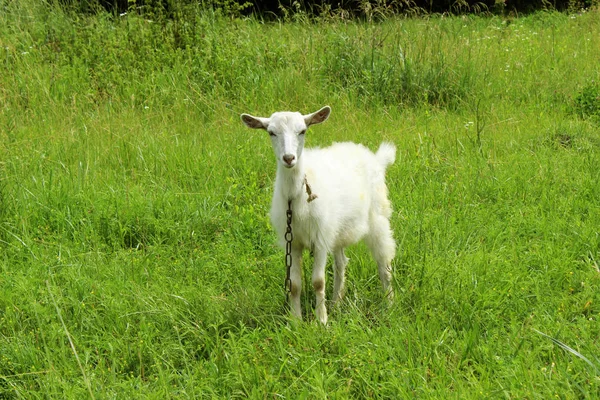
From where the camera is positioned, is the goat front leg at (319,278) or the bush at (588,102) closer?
the goat front leg at (319,278)

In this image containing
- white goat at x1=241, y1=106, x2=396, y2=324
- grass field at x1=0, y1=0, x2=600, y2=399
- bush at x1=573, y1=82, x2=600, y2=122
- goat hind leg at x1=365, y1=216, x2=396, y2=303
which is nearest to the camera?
grass field at x1=0, y1=0, x2=600, y2=399

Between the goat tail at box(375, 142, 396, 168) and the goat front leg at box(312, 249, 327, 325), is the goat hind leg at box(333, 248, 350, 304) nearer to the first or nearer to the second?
the goat front leg at box(312, 249, 327, 325)

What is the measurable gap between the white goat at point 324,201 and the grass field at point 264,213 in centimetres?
18

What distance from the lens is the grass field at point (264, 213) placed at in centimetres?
356

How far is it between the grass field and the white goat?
0.18 m

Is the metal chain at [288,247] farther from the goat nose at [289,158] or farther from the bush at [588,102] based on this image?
the bush at [588,102]

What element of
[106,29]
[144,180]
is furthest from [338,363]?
[106,29]

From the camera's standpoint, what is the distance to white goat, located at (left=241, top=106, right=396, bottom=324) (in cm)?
404

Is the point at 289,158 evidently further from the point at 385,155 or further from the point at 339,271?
the point at 385,155

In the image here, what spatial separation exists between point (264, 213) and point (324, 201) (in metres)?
1.17

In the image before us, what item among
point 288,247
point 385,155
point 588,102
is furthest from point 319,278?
point 588,102

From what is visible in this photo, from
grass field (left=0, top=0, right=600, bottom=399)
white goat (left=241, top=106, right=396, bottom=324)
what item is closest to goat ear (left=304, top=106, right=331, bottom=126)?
white goat (left=241, top=106, right=396, bottom=324)

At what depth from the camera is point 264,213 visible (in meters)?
5.35

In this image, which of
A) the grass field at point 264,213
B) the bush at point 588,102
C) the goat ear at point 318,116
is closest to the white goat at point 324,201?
the goat ear at point 318,116
